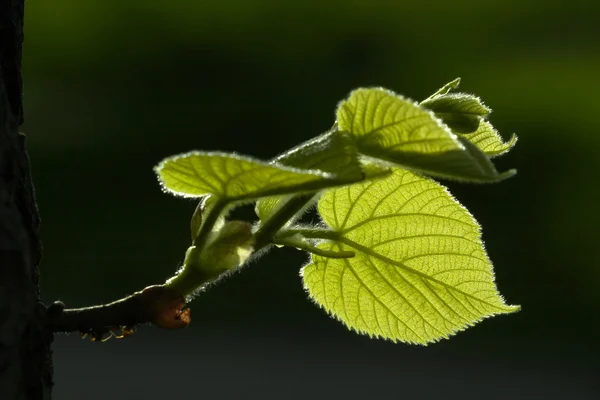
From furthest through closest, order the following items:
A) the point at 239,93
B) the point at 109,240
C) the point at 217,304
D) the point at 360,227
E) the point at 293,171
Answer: the point at 239,93 → the point at 109,240 → the point at 217,304 → the point at 360,227 → the point at 293,171

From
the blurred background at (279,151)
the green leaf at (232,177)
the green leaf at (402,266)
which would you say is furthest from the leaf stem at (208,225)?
the blurred background at (279,151)

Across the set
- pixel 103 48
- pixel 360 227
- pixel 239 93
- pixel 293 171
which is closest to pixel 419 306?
pixel 360 227

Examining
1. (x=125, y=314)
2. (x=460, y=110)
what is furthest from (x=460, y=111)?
(x=125, y=314)

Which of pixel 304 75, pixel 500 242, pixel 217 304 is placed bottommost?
pixel 217 304

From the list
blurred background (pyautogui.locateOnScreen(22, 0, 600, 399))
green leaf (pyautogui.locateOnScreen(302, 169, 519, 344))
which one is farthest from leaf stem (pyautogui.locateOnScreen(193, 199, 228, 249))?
blurred background (pyautogui.locateOnScreen(22, 0, 600, 399))

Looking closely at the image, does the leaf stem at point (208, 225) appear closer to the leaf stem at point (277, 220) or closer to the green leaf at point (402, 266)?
the leaf stem at point (277, 220)

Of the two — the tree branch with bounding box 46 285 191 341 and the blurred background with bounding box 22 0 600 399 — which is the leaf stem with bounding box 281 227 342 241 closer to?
the tree branch with bounding box 46 285 191 341

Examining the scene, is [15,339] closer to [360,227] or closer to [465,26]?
[360,227]
